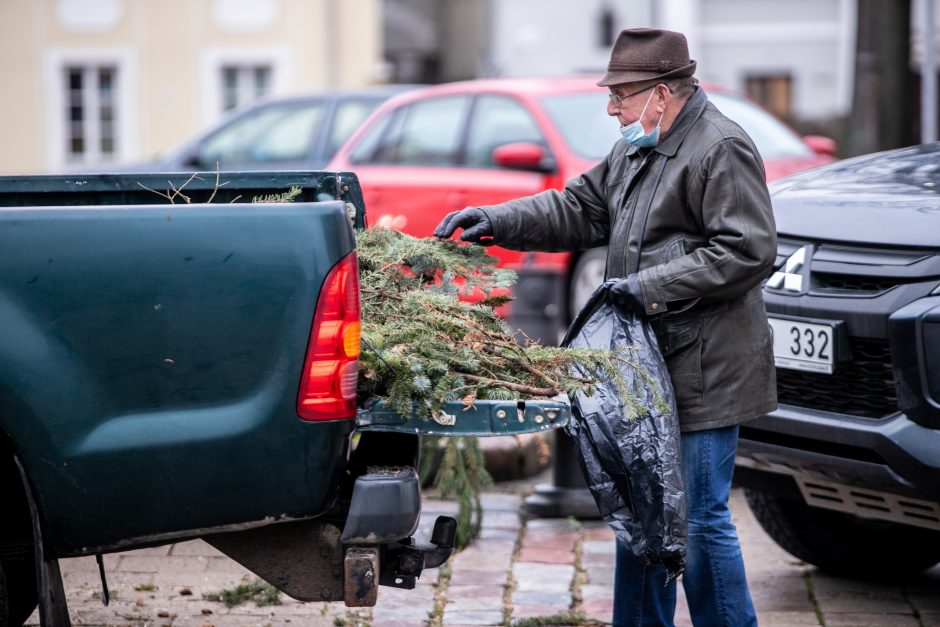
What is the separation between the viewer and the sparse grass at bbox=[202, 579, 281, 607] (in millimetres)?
4578

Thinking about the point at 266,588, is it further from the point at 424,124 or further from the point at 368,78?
the point at 368,78

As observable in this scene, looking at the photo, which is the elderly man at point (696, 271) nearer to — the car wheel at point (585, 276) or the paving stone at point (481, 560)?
the paving stone at point (481, 560)

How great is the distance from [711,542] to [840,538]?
129 centimetres

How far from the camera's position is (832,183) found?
4582 millimetres

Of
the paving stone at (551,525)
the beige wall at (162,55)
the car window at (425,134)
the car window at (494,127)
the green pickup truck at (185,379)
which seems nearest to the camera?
the green pickup truck at (185,379)

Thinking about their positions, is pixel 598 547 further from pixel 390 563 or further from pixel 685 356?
pixel 390 563

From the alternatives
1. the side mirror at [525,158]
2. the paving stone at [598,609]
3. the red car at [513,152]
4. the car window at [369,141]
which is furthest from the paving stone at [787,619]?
the car window at [369,141]

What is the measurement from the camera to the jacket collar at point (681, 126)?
365 centimetres

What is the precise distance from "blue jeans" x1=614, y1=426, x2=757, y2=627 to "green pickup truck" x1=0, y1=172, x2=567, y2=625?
0.63 m

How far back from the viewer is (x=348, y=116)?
1091 centimetres

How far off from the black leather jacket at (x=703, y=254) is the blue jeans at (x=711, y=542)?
0.27 feet

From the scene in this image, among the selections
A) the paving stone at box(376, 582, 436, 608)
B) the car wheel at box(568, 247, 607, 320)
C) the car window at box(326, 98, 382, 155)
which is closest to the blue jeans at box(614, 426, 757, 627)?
the paving stone at box(376, 582, 436, 608)

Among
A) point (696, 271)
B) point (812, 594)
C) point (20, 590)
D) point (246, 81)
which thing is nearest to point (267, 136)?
point (812, 594)

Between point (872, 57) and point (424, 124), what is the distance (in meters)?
5.52
